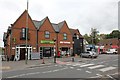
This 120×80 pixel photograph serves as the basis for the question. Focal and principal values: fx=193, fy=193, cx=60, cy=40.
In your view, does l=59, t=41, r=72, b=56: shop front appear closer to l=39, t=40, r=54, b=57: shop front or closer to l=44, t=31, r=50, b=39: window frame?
l=39, t=40, r=54, b=57: shop front

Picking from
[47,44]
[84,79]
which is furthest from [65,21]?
[84,79]

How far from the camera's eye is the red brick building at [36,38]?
34.9m

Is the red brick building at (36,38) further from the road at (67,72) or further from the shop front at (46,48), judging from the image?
the road at (67,72)

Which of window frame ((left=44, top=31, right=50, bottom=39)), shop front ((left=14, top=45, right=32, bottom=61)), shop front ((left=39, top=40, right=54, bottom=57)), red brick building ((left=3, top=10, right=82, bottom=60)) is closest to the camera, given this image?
shop front ((left=14, top=45, right=32, bottom=61))

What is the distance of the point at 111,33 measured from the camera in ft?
388

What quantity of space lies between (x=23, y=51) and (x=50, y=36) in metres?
7.10

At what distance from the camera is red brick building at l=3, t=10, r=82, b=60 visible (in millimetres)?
34938

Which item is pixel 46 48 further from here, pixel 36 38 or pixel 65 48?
pixel 65 48

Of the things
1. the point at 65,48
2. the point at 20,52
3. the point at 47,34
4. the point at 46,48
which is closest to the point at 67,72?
the point at 20,52

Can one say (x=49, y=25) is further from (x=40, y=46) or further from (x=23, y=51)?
(x=23, y=51)

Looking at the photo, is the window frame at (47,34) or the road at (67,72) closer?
the road at (67,72)

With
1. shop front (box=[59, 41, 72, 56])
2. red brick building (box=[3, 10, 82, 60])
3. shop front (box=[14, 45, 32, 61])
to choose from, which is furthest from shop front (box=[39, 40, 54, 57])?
shop front (box=[59, 41, 72, 56])

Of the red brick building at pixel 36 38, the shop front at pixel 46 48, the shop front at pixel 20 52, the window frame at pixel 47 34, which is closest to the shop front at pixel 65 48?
the red brick building at pixel 36 38

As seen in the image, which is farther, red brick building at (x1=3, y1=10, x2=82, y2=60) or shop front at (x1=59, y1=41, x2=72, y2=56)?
shop front at (x1=59, y1=41, x2=72, y2=56)
